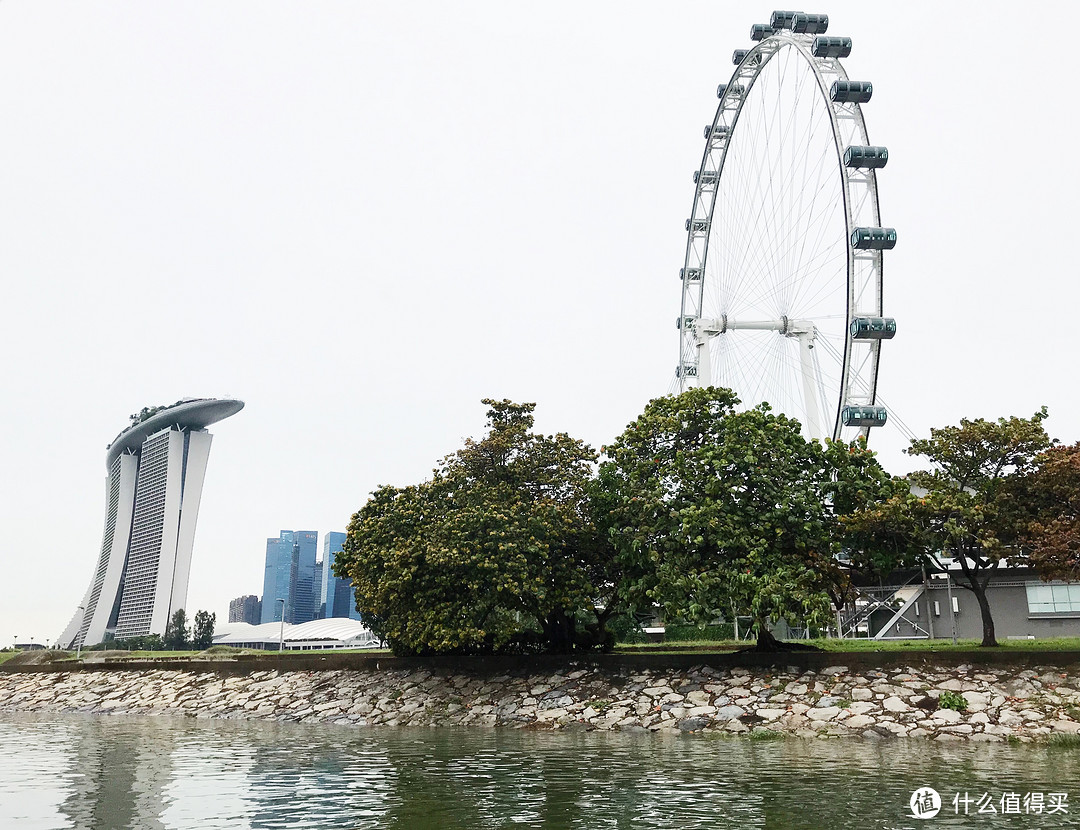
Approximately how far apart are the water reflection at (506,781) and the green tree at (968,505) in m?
7.56

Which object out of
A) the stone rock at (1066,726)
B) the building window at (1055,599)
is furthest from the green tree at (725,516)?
the building window at (1055,599)

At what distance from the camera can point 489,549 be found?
29469mm

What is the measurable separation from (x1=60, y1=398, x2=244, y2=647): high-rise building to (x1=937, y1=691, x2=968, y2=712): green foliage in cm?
17905

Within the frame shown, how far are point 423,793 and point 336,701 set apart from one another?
2092 cm

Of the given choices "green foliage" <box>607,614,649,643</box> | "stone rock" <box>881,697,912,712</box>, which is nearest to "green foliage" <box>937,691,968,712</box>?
"stone rock" <box>881,697,912,712</box>

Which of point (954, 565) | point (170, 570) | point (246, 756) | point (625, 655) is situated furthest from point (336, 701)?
point (170, 570)

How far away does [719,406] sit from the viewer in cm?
3203

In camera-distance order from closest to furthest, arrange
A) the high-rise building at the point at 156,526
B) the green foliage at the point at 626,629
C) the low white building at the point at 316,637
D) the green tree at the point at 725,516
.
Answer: the green tree at the point at 725,516 → the green foliage at the point at 626,629 → the low white building at the point at 316,637 → the high-rise building at the point at 156,526

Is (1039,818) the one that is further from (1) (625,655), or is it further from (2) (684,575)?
(1) (625,655)

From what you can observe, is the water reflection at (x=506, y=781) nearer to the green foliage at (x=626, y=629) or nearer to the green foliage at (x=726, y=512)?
the green foliage at (x=726, y=512)

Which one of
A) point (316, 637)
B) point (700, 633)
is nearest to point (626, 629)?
point (700, 633)

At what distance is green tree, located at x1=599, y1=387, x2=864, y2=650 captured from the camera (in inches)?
1054

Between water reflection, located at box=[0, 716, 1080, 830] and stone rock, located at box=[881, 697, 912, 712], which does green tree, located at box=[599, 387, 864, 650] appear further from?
water reflection, located at box=[0, 716, 1080, 830]

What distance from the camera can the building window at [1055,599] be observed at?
1421 inches
